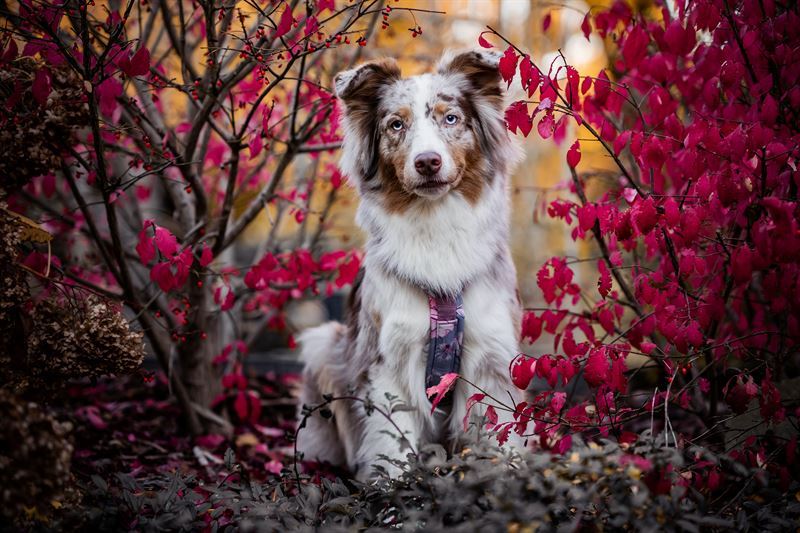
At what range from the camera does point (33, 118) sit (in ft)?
9.03

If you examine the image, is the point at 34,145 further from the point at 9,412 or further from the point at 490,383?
the point at 490,383

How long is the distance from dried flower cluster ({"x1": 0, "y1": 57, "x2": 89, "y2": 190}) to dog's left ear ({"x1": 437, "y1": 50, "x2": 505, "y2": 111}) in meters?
1.92

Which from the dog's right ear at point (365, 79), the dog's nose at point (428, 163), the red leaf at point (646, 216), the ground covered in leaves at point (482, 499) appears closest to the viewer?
the ground covered in leaves at point (482, 499)

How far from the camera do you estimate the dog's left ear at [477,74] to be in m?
3.46

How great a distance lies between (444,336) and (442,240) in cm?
54

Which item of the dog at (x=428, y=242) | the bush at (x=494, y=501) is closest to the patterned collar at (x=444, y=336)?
the dog at (x=428, y=242)

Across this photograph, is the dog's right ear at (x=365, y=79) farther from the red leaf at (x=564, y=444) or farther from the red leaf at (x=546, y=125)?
the red leaf at (x=564, y=444)

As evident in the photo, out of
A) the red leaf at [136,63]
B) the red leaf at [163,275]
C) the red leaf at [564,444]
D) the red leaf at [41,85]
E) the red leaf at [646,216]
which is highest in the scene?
the red leaf at [136,63]

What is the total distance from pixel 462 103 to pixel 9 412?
2.61m

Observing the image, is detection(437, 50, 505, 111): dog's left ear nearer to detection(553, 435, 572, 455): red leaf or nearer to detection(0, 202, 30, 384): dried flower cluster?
detection(553, 435, 572, 455): red leaf

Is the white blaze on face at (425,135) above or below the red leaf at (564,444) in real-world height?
above

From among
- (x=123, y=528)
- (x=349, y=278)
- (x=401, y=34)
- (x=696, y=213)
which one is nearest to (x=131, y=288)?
(x=349, y=278)

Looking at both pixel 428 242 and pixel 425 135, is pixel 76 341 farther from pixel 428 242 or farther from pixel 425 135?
pixel 425 135

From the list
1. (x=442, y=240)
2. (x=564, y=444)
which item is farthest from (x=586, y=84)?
(x=564, y=444)
